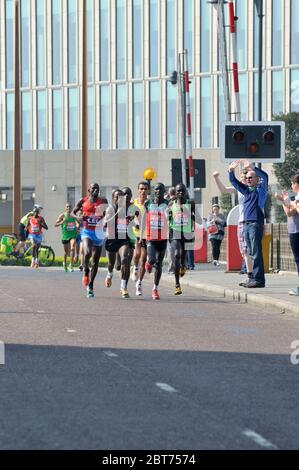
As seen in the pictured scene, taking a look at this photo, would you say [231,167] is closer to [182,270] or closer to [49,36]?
[182,270]

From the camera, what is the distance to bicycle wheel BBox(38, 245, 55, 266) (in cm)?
3922

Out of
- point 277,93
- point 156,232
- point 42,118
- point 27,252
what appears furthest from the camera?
point 42,118

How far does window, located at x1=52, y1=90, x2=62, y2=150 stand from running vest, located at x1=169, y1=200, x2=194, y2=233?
194ft

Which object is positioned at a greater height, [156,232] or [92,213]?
[92,213]

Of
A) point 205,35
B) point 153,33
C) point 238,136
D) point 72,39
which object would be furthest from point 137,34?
point 238,136

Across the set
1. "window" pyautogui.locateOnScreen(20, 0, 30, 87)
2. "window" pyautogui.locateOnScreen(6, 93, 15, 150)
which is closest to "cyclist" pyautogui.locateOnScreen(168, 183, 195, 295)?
"window" pyautogui.locateOnScreen(6, 93, 15, 150)

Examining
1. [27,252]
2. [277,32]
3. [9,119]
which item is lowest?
[27,252]

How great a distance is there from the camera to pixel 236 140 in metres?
21.8

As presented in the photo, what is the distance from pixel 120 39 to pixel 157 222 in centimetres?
5750

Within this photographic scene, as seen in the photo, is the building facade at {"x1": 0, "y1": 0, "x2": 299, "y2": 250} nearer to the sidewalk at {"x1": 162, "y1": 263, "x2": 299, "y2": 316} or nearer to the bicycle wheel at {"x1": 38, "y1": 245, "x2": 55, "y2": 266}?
the bicycle wheel at {"x1": 38, "y1": 245, "x2": 55, "y2": 266}

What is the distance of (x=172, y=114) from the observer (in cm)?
7500

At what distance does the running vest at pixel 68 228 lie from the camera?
32594mm

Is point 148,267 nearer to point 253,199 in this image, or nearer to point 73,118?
point 253,199
